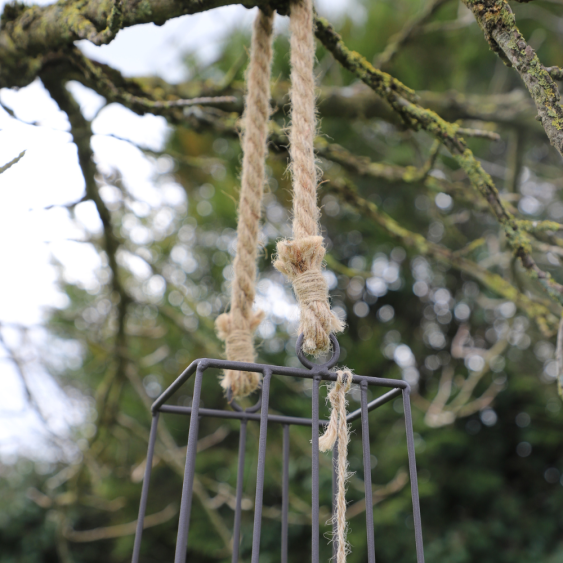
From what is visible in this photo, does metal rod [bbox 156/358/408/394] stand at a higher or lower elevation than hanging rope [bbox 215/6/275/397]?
lower

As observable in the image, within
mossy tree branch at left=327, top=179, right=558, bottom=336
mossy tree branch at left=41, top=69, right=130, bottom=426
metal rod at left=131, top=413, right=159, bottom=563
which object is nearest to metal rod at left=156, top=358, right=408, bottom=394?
metal rod at left=131, top=413, right=159, bottom=563

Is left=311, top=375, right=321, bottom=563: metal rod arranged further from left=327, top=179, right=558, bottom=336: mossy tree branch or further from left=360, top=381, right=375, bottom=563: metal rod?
left=327, top=179, right=558, bottom=336: mossy tree branch

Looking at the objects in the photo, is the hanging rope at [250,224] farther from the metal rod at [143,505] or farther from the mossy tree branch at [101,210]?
the mossy tree branch at [101,210]

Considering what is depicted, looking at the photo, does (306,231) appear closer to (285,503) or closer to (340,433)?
(340,433)

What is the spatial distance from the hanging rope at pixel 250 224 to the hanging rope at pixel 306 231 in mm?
66

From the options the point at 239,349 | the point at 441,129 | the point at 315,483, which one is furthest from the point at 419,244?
the point at 315,483

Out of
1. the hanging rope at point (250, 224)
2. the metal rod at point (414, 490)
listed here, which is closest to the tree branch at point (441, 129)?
the hanging rope at point (250, 224)

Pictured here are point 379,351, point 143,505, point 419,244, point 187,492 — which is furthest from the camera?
point 379,351

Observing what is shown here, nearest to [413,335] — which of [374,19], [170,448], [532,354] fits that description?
[532,354]

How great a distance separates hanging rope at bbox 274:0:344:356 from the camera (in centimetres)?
35

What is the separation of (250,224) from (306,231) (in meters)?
0.10

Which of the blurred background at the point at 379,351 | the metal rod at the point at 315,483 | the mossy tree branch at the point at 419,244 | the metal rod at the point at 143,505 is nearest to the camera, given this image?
the metal rod at the point at 315,483

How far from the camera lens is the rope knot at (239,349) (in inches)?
17.2

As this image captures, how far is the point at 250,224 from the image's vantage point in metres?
0.46
